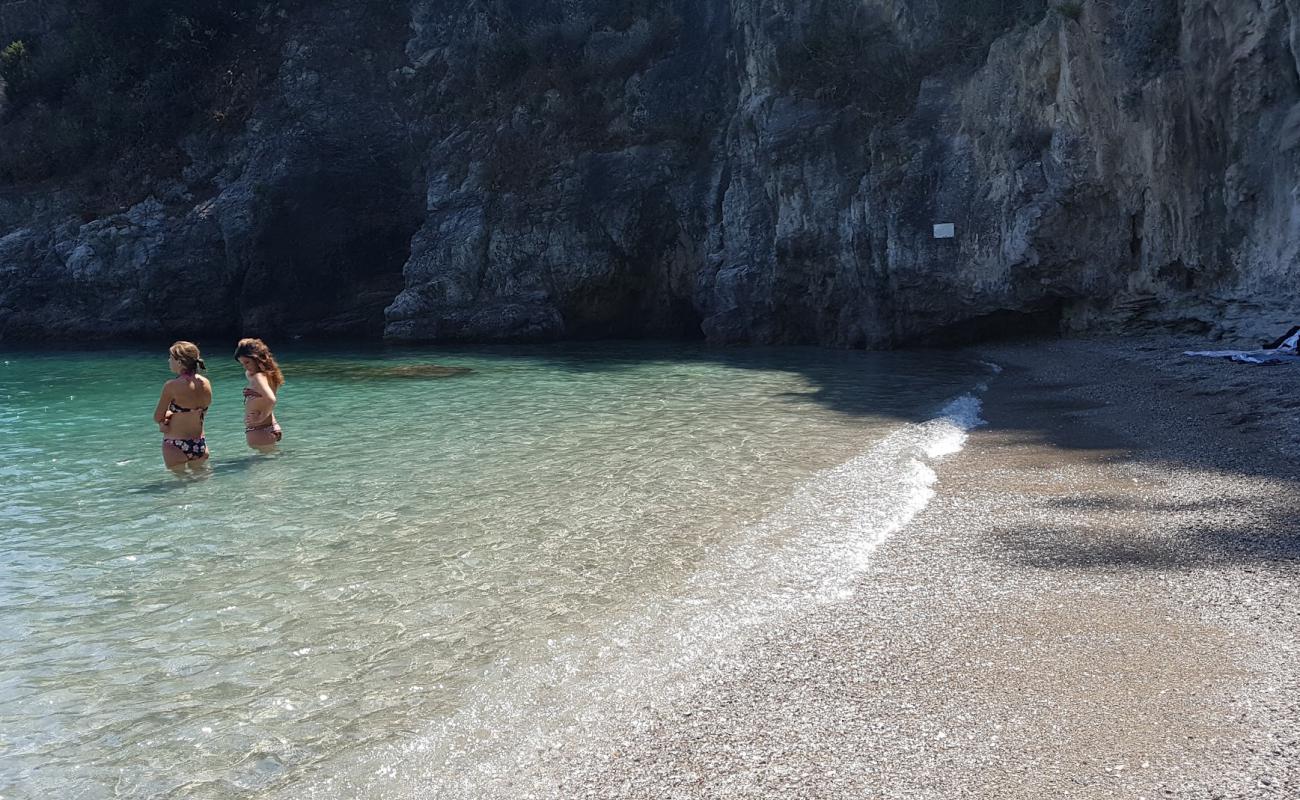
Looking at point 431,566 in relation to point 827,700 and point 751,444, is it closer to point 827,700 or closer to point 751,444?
point 827,700

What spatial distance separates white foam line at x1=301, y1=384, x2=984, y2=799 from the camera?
3.61 metres

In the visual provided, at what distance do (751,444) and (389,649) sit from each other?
236 inches

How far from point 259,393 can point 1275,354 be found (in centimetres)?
1301

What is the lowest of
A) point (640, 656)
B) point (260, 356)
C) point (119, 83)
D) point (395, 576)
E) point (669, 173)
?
point (640, 656)

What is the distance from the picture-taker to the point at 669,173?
1068 inches

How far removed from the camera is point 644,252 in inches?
1085

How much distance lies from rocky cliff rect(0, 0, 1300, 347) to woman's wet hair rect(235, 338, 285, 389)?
1448cm

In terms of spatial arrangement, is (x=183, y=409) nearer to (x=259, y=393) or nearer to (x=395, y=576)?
(x=259, y=393)

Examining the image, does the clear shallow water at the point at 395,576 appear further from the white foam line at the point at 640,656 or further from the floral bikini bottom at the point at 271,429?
the floral bikini bottom at the point at 271,429

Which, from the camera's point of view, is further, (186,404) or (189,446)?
(189,446)

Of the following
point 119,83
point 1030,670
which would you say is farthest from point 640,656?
point 119,83

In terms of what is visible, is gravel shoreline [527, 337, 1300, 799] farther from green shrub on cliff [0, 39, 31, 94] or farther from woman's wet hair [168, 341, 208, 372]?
green shrub on cliff [0, 39, 31, 94]

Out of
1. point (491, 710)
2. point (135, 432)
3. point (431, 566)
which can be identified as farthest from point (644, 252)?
point (491, 710)

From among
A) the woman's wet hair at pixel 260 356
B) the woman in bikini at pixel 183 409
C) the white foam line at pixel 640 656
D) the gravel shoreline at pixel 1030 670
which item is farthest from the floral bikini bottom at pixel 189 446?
the gravel shoreline at pixel 1030 670
